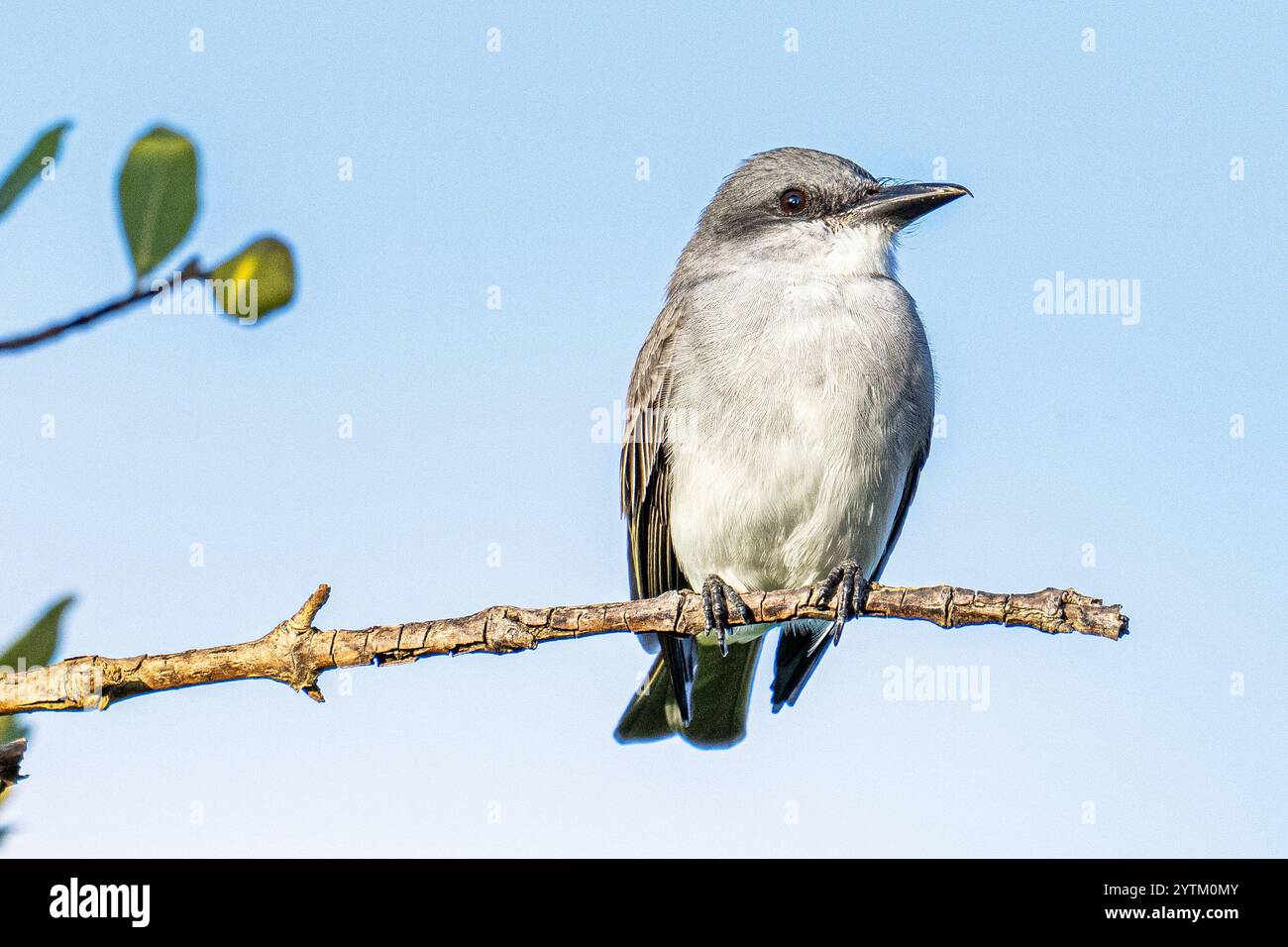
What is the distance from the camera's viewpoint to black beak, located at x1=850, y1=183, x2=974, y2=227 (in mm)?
7031

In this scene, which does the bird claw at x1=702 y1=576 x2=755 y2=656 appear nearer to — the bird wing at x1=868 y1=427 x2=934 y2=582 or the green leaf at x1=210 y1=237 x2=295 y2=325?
the bird wing at x1=868 y1=427 x2=934 y2=582

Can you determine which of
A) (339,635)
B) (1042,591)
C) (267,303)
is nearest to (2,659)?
(267,303)

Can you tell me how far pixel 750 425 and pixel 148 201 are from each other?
4477 mm

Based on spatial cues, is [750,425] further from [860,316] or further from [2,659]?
[2,659]

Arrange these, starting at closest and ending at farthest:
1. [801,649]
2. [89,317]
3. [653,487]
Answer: [89,317] < [653,487] < [801,649]

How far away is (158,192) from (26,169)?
0.78 ft

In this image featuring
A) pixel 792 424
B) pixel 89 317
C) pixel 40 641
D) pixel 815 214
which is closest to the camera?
pixel 89 317

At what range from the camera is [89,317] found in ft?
6.50

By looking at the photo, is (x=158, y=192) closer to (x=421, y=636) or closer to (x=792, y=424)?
(x=421, y=636)

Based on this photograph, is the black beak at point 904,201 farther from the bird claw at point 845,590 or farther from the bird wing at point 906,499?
the bird claw at point 845,590

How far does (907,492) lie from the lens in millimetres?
7805

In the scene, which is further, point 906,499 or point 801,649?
point 906,499

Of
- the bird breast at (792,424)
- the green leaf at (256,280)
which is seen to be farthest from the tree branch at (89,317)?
the bird breast at (792,424)

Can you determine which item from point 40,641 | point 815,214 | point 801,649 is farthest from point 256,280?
point 801,649
